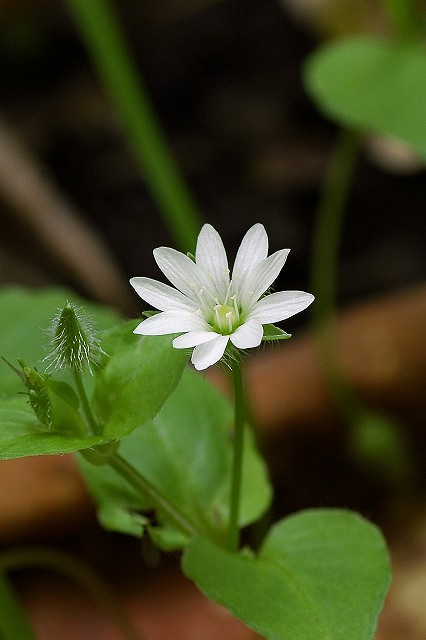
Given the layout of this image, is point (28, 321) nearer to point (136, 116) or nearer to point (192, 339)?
point (192, 339)

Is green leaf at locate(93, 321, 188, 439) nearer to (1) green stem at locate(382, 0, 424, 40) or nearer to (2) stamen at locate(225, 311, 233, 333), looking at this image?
(2) stamen at locate(225, 311, 233, 333)

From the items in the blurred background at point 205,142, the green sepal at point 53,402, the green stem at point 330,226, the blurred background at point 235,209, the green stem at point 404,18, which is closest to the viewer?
the green sepal at point 53,402

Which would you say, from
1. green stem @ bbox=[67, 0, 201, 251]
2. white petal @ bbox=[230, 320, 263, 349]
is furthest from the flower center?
green stem @ bbox=[67, 0, 201, 251]

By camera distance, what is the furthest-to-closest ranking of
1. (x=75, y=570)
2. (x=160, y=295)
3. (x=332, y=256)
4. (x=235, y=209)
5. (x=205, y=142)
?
(x=205, y=142) → (x=235, y=209) → (x=332, y=256) → (x=75, y=570) → (x=160, y=295)

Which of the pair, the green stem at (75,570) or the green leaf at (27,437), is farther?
the green stem at (75,570)

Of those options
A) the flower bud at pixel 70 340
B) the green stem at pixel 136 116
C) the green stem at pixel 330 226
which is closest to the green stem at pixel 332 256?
the green stem at pixel 330 226

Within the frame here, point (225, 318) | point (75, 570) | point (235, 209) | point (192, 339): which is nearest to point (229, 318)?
→ point (225, 318)

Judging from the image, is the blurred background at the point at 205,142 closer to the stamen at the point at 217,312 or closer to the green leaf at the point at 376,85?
the green leaf at the point at 376,85
